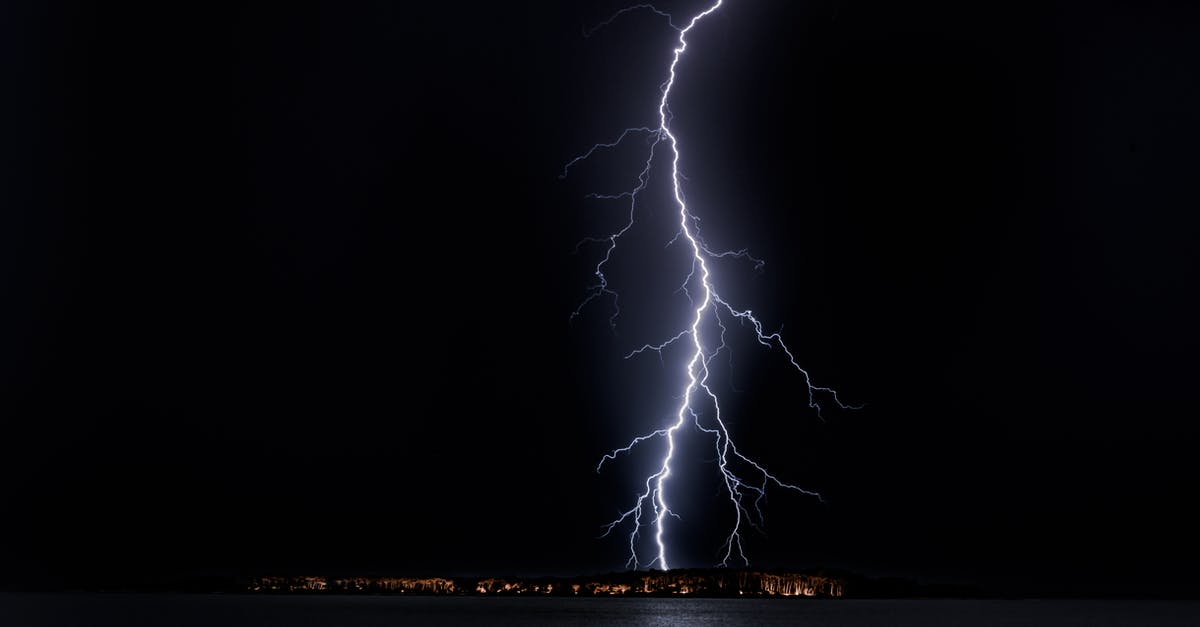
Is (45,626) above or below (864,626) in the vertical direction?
below

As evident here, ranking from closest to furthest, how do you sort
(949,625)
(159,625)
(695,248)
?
(695,248)
(159,625)
(949,625)

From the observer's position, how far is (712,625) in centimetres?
3750

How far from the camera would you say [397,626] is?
1254 inches

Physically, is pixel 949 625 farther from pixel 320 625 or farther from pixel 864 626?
pixel 320 625

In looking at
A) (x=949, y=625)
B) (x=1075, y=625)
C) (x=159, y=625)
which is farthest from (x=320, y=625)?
(x=1075, y=625)

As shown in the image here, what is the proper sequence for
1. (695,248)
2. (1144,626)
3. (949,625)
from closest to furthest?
1. (695,248)
2. (949,625)
3. (1144,626)

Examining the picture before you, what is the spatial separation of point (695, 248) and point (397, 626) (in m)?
13.7

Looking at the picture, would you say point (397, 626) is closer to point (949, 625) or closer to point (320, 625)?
point (320, 625)

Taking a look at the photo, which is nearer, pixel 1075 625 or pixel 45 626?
pixel 45 626

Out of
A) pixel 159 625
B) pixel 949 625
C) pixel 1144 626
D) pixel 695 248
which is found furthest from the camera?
pixel 1144 626

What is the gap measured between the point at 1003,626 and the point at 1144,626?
5.83 m

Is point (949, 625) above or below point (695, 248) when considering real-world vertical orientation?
below

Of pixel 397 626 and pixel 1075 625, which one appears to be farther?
pixel 1075 625

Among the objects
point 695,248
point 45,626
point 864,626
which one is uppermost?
point 695,248
